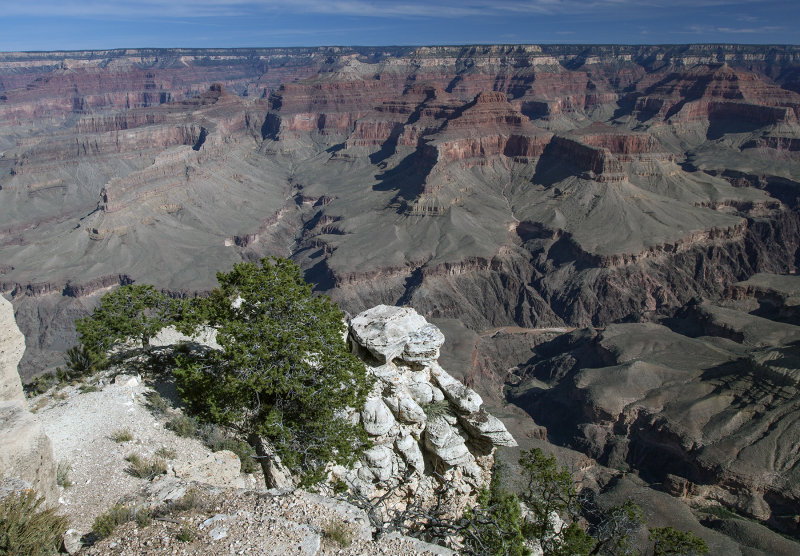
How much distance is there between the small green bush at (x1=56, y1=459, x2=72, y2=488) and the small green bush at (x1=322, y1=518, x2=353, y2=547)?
9.62 metres

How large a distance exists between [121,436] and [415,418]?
1178 cm

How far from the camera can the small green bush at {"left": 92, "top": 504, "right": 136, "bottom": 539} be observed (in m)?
14.6

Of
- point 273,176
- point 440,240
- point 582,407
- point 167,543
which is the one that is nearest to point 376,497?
point 167,543

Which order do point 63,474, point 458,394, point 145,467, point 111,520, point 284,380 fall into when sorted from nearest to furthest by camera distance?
point 111,520, point 63,474, point 145,467, point 284,380, point 458,394

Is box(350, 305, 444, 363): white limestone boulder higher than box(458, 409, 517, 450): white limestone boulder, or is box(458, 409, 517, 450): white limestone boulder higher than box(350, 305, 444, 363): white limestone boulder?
box(350, 305, 444, 363): white limestone boulder

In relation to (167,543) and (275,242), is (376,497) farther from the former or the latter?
(275,242)

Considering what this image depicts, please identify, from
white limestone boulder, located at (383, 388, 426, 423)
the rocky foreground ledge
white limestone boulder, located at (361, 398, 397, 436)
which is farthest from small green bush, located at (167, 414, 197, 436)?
white limestone boulder, located at (383, 388, 426, 423)

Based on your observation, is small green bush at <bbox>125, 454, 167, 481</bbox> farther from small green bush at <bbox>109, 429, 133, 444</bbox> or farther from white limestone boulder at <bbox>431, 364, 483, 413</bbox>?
white limestone boulder at <bbox>431, 364, 483, 413</bbox>

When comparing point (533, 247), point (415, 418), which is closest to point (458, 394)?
point (415, 418)

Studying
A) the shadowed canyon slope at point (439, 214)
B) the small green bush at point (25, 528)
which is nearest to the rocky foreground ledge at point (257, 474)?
the small green bush at point (25, 528)

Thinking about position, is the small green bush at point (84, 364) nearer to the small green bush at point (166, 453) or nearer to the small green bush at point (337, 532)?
the small green bush at point (166, 453)

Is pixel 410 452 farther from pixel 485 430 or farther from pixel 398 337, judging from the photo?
pixel 398 337

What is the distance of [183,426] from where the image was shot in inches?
853

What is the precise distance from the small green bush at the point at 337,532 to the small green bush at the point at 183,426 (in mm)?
8923
